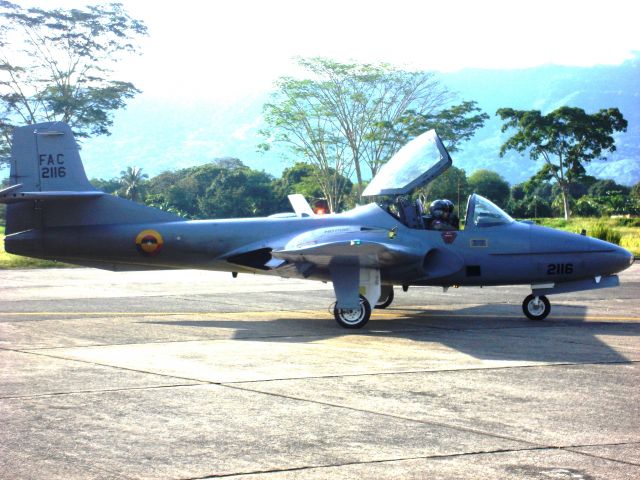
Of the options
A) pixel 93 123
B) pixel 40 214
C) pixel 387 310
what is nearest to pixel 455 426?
pixel 387 310

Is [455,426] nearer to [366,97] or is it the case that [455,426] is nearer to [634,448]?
[634,448]

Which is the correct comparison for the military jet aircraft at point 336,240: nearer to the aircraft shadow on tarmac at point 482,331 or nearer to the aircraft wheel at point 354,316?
the aircraft wheel at point 354,316

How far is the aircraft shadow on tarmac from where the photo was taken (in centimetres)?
1134

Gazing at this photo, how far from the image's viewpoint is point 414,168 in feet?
49.6

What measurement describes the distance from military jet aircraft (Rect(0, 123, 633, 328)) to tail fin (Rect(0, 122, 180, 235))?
0.02 metres

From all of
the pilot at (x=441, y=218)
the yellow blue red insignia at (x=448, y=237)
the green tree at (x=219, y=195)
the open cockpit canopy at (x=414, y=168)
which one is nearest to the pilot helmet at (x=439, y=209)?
the pilot at (x=441, y=218)

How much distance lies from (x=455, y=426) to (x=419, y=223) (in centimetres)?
785

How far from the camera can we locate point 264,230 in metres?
15.4

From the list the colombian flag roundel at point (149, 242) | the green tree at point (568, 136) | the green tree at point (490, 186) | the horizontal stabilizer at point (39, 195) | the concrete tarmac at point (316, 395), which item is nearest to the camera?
the concrete tarmac at point (316, 395)

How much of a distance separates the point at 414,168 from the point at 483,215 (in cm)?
148

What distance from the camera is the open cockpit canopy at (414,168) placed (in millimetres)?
14938

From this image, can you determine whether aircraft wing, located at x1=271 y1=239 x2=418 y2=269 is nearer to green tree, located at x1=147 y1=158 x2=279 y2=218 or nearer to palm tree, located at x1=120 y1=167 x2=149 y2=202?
green tree, located at x1=147 y1=158 x2=279 y2=218

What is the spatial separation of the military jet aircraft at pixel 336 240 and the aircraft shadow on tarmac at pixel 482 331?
24.4 inches

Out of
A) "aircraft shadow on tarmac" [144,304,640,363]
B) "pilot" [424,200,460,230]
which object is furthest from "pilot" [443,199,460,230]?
"aircraft shadow on tarmac" [144,304,640,363]
